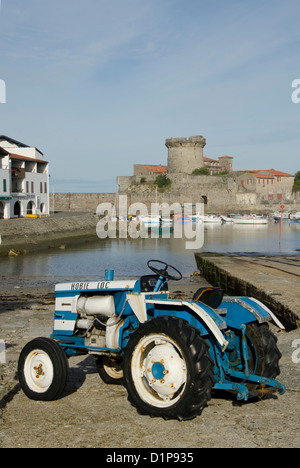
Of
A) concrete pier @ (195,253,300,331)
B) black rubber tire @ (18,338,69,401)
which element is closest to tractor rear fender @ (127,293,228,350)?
black rubber tire @ (18,338,69,401)

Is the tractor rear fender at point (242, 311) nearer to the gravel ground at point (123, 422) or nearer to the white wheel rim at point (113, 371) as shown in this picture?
the gravel ground at point (123, 422)

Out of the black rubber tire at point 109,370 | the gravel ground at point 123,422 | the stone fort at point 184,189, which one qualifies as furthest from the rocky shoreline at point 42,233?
the stone fort at point 184,189

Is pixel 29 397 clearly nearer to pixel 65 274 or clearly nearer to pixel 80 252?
pixel 65 274

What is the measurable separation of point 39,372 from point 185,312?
5.98 feet

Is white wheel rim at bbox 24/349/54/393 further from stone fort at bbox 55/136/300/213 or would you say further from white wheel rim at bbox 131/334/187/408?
stone fort at bbox 55/136/300/213

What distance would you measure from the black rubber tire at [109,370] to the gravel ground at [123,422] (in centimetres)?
10

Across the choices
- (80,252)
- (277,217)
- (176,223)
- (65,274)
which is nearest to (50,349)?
(65,274)

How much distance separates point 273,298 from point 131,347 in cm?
578

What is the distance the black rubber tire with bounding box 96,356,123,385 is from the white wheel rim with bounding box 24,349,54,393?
70cm

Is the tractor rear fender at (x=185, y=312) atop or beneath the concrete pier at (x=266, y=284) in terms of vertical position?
atop

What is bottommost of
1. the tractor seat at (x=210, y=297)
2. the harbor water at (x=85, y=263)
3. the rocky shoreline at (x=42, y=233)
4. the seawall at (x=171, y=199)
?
the harbor water at (x=85, y=263)

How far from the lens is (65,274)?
2588 cm

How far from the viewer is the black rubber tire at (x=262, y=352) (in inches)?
199

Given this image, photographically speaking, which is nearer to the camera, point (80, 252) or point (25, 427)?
point (25, 427)
